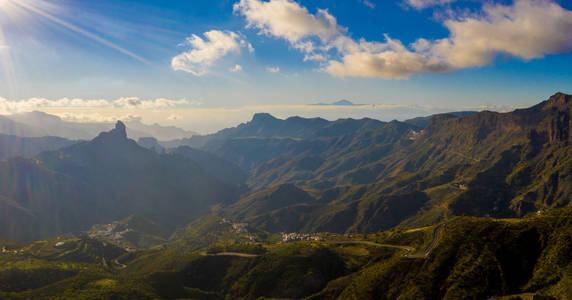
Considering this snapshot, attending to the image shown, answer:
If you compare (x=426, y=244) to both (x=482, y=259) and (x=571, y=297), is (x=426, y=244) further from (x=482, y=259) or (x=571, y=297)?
(x=571, y=297)

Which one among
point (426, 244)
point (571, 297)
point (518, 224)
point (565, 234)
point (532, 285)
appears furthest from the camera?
point (426, 244)

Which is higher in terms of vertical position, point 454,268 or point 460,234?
point 460,234

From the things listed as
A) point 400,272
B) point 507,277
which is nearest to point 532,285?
point 507,277

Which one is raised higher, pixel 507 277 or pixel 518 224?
pixel 518 224

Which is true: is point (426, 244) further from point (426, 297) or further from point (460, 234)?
point (426, 297)

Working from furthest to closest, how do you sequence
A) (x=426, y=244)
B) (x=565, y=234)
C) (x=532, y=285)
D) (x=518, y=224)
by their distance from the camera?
(x=426, y=244), (x=518, y=224), (x=565, y=234), (x=532, y=285)

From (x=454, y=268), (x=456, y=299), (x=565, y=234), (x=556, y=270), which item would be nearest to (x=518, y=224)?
(x=565, y=234)

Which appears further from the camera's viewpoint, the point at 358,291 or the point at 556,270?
the point at 358,291

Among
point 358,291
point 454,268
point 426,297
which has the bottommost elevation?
point 358,291

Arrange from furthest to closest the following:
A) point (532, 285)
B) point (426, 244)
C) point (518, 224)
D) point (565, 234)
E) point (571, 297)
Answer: point (426, 244), point (518, 224), point (565, 234), point (532, 285), point (571, 297)
